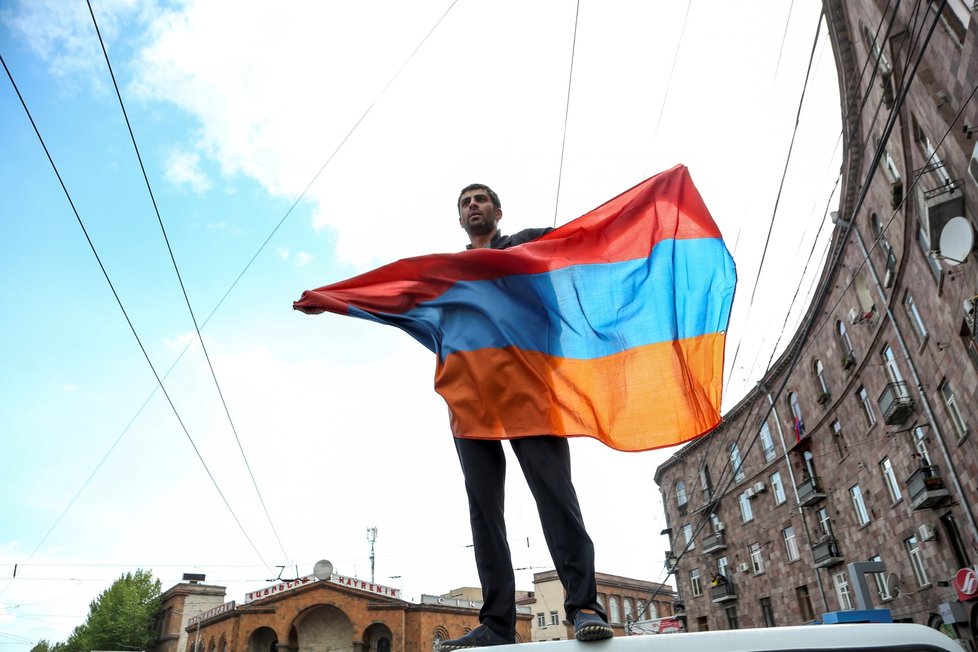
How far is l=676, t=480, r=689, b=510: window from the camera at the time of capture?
46.5 meters

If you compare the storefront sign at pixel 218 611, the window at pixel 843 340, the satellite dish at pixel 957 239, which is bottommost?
the storefront sign at pixel 218 611

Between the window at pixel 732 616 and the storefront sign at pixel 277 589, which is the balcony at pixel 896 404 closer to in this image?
the window at pixel 732 616

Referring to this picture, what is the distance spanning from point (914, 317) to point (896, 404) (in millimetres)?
2934

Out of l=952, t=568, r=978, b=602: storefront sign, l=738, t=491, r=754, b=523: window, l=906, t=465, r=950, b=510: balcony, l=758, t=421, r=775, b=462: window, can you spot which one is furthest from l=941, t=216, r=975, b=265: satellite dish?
l=738, t=491, r=754, b=523: window

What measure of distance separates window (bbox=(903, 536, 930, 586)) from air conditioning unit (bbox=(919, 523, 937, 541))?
66 cm

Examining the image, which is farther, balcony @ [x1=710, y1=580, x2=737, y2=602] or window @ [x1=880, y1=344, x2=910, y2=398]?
balcony @ [x1=710, y1=580, x2=737, y2=602]

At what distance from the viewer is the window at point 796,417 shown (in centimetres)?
3231

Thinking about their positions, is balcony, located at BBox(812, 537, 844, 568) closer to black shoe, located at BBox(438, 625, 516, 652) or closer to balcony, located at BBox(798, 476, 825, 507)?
balcony, located at BBox(798, 476, 825, 507)

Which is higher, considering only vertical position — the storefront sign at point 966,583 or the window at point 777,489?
the window at point 777,489

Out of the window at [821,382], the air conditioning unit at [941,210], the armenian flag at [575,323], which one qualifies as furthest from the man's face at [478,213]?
the window at [821,382]

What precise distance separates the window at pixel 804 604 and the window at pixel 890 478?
9.53 metres

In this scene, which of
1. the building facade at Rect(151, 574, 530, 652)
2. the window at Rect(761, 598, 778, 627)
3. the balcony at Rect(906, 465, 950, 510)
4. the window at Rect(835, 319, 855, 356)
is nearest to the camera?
the balcony at Rect(906, 465, 950, 510)

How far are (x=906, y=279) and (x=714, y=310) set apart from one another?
19654 mm

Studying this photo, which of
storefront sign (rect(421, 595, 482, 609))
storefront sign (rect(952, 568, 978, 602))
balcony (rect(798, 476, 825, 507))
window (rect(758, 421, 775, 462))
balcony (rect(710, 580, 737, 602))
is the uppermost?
window (rect(758, 421, 775, 462))
